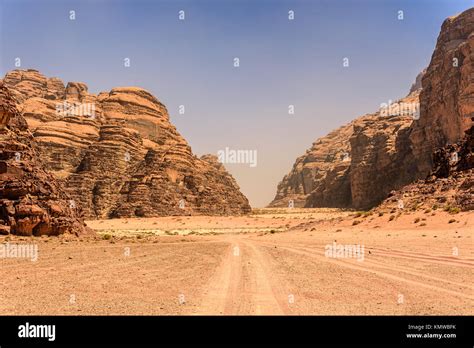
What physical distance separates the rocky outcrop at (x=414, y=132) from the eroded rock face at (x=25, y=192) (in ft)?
184

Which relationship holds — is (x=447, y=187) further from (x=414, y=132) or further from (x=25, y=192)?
(x=414, y=132)

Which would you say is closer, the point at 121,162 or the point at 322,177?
the point at 121,162

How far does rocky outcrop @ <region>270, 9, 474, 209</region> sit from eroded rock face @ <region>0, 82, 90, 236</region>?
184ft

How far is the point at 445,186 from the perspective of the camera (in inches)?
1157

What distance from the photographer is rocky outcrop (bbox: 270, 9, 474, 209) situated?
67750 millimetres

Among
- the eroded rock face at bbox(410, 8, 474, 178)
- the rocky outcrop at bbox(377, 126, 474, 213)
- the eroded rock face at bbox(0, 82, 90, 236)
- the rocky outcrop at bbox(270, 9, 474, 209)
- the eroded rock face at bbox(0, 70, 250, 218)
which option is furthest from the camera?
the eroded rock face at bbox(0, 70, 250, 218)

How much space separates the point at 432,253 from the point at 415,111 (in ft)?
317

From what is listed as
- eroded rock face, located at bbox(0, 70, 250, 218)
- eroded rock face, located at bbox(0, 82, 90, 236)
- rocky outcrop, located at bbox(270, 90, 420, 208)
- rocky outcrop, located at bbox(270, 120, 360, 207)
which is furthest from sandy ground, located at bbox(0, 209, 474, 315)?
rocky outcrop, located at bbox(270, 120, 360, 207)

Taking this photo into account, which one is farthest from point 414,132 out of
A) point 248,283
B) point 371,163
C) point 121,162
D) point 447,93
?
point 248,283

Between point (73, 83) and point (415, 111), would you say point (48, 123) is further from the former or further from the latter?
point (415, 111)

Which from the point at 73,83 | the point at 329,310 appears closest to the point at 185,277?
the point at 329,310

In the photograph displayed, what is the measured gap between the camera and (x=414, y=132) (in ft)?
274

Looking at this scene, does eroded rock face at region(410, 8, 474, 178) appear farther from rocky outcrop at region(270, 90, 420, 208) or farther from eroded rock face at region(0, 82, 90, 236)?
eroded rock face at region(0, 82, 90, 236)

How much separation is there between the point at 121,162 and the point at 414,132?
64.9 m
